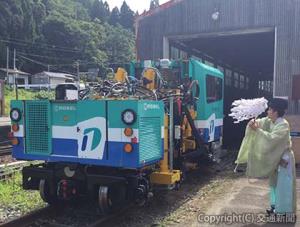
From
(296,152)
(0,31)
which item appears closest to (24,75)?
(0,31)

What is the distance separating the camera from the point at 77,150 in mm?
6375

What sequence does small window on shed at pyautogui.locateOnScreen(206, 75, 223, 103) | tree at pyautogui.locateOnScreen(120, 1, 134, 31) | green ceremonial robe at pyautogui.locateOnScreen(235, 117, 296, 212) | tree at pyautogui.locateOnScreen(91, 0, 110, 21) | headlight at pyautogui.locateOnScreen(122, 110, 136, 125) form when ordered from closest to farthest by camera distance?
green ceremonial robe at pyautogui.locateOnScreen(235, 117, 296, 212), headlight at pyautogui.locateOnScreen(122, 110, 136, 125), small window on shed at pyautogui.locateOnScreen(206, 75, 223, 103), tree at pyautogui.locateOnScreen(91, 0, 110, 21), tree at pyautogui.locateOnScreen(120, 1, 134, 31)

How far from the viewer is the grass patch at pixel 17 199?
7174mm

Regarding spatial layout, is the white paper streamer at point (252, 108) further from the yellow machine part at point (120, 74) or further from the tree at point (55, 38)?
the tree at point (55, 38)

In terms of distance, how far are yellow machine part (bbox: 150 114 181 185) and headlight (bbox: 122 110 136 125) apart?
1.23 metres

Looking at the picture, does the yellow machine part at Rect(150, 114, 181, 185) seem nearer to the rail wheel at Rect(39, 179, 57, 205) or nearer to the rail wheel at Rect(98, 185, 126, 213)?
the rail wheel at Rect(98, 185, 126, 213)

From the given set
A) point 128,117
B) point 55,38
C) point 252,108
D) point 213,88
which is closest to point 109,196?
point 128,117

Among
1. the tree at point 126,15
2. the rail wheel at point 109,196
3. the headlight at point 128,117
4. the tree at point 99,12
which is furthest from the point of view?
the tree at point 126,15

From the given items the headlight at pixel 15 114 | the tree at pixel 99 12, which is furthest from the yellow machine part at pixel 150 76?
the tree at pixel 99 12

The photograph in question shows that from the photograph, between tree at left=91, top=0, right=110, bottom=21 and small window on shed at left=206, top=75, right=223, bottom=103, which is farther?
tree at left=91, top=0, right=110, bottom=21

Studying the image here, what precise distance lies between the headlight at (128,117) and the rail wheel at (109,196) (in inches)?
38.0

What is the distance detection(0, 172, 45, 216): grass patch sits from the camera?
7.17 metres

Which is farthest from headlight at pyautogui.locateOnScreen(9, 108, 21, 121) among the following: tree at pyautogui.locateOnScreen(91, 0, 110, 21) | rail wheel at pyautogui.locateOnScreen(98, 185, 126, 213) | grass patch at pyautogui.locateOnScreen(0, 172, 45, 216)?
tree at pyautogui.locateOnScreen(91, 0, 110, 21)

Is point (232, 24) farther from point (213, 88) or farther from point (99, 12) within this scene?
point (99, 12)
